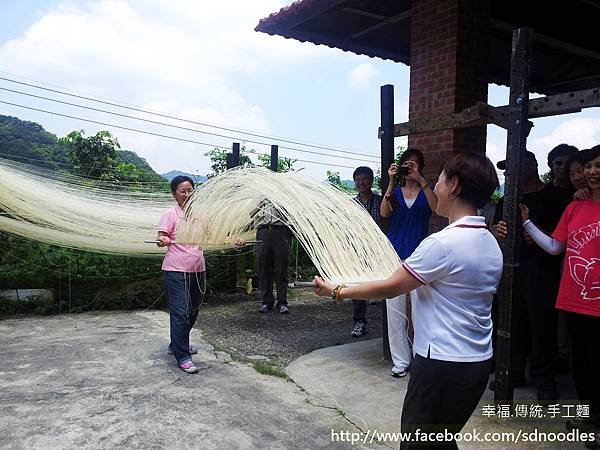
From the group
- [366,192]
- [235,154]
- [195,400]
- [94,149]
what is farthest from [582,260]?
[94,149]

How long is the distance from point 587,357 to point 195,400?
92.1 inches

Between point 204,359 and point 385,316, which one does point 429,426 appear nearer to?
point 385,316

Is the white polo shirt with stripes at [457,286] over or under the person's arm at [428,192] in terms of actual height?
under

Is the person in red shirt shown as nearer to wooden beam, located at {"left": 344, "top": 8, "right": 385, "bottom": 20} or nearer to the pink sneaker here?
the pink sneaker

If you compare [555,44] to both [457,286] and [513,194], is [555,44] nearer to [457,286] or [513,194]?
[513,194]

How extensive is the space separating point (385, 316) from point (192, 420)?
69.8 inches

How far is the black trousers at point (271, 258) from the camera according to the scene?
587 cm

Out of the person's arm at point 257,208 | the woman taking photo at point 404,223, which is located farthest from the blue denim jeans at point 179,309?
the woman taking photo at point 404,223

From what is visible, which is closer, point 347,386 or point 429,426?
point 429,426

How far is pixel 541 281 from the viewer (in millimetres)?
3033

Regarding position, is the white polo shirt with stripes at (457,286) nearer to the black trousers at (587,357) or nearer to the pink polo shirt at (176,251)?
the black trousers at (587,357)

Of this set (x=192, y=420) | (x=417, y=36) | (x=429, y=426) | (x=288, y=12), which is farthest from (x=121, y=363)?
(x=417, y=36)

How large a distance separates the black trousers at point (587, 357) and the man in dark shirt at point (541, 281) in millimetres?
408

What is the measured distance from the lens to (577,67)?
678 cm
